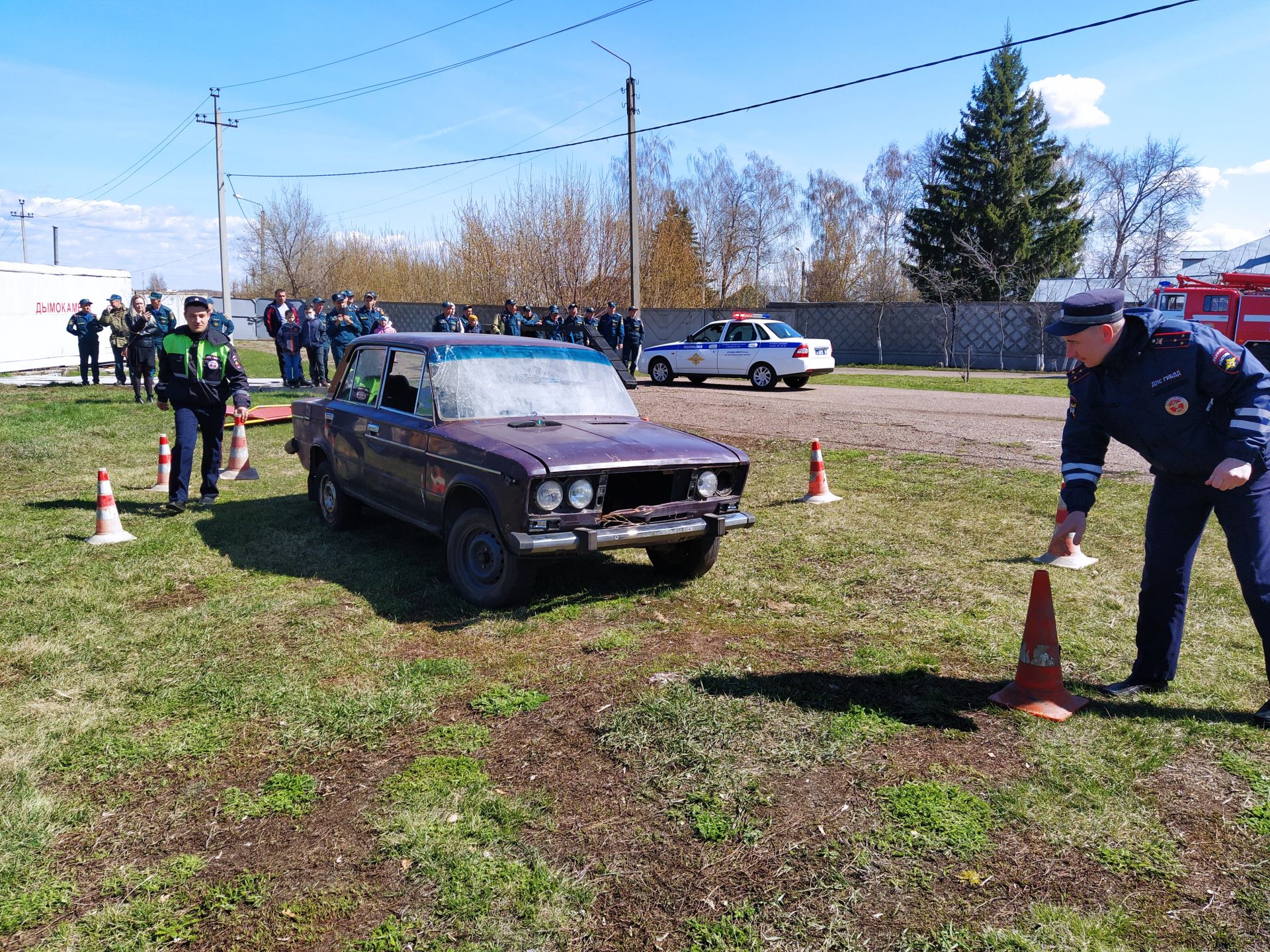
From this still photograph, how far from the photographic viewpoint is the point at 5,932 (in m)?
2.69

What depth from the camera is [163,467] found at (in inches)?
358

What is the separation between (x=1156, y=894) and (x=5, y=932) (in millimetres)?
3522

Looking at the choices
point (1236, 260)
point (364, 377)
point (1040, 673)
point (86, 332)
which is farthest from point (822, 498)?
point (1236, 260)

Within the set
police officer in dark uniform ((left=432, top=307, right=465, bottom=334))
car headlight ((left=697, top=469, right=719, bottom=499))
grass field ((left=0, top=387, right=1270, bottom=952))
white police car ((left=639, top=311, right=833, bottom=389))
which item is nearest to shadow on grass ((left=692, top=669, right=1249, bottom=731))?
grass field ((left=0, top=387, right=1270, bottom=952))

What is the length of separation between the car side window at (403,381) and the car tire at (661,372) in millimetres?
16419

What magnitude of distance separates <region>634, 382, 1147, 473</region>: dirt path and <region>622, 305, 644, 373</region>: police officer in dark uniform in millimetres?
2285

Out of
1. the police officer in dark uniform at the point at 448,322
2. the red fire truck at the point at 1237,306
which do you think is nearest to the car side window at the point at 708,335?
the police officer in dark uniform at the point at 448,322

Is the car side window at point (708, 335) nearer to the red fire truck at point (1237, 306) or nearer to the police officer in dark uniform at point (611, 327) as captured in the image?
the police officer in dark uniform at point (611, 327)

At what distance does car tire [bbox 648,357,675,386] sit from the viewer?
2302 centimetres

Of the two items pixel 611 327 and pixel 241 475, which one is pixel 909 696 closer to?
pixel 241 475

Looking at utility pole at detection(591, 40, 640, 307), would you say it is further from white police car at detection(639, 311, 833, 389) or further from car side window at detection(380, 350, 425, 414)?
car side window at detection(380, 350, 425, 414)

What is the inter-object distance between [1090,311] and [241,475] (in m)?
8.89

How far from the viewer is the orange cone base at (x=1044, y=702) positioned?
Result: 13.3 feet

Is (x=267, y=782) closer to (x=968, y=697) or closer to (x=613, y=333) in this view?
(x=968, y=697)
